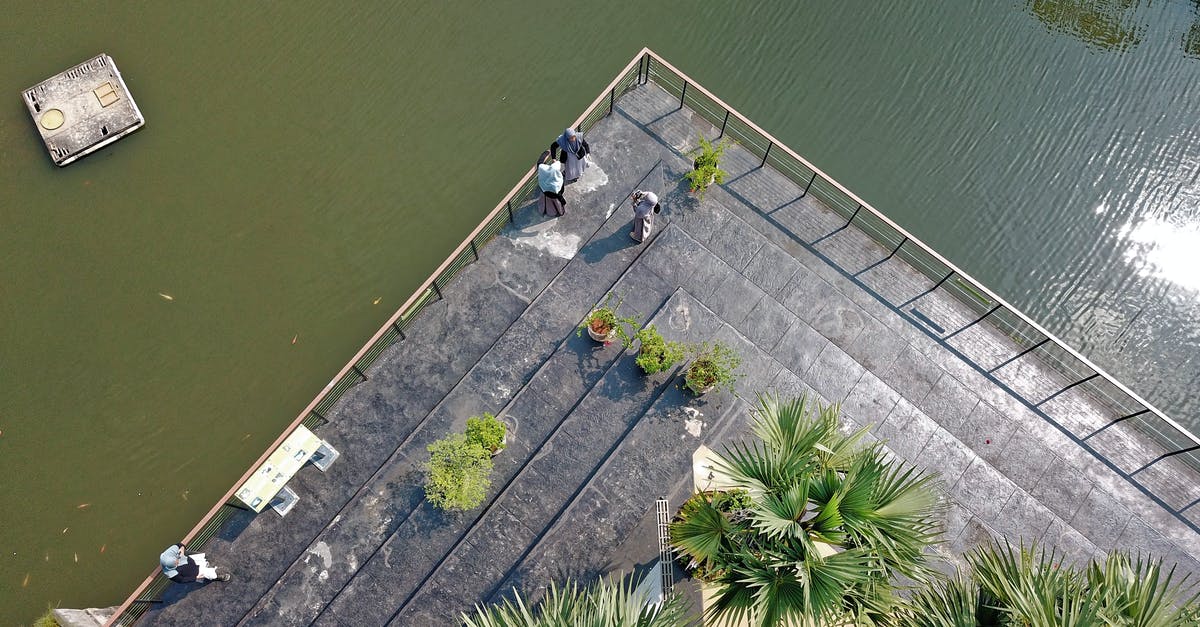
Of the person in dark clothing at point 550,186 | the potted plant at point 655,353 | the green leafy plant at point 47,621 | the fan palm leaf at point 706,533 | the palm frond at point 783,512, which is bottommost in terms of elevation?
the green leafy plant at point 47,621

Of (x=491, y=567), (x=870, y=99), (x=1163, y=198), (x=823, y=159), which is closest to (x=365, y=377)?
(x=491, y=567)

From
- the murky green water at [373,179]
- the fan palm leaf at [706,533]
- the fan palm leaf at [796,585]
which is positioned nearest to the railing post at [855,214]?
the murky green water at [373,179]

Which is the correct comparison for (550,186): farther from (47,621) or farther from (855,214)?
(47,621)

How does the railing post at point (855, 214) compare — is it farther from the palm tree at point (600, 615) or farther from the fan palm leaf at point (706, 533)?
the palm tree at point (600, 615)

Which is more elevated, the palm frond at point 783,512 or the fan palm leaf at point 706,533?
the palm frond at point 783,512

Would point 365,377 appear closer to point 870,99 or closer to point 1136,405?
point 870,99

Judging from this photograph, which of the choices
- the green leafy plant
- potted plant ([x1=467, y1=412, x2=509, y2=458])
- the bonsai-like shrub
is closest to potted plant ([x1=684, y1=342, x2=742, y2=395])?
potted plant ([x1=467, y1=412, x2=509, y2=458])
